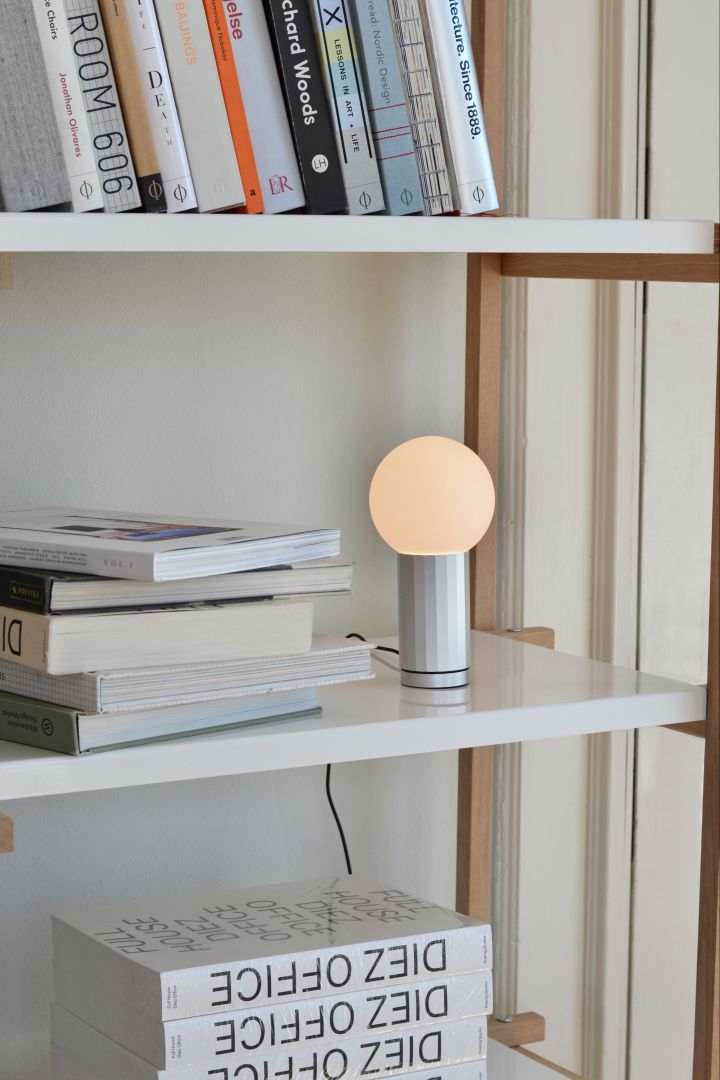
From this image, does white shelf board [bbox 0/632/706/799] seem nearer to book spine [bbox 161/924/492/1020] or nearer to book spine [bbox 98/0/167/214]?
book spine [bbox 161/924/492/1020]

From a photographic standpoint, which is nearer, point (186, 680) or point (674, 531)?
point (186, 680)

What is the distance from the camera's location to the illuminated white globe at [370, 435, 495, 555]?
105cm

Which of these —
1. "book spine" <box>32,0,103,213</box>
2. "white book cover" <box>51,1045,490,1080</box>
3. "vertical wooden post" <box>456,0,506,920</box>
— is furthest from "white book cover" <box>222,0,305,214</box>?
"white book cover" <box>51,1045,490,1080</box>

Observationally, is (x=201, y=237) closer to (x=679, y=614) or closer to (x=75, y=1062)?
(x=75, y=1062)

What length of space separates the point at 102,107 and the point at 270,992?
61 cm

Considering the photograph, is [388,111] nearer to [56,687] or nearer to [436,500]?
[436,500]

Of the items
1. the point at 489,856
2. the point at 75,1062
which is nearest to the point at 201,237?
the point at 75,1062

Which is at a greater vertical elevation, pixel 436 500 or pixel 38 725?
pixel 436 500

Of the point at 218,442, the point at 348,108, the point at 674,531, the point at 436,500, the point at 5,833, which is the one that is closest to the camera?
the point at 5,833

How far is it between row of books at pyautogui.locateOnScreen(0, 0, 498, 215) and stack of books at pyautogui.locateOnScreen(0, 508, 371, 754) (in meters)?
0.22

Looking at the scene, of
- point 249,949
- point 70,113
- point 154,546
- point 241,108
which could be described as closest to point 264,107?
point 241,108

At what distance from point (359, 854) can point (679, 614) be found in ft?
1.34

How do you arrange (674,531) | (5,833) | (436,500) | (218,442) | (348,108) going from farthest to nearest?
(674,531) → (218,442) → (436,500) → (348,108) → (5,833)

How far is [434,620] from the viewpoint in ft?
3.46
